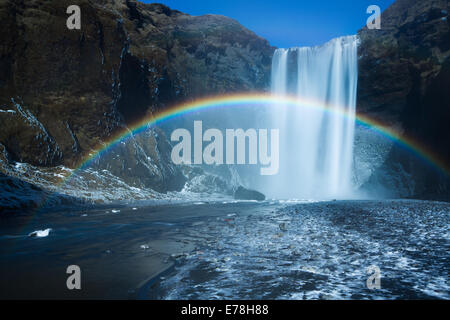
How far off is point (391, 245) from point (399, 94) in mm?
47950

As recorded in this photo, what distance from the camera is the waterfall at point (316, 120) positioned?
52.0 m

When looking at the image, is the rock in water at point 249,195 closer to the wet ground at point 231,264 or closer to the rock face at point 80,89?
the rock face at point 80,89

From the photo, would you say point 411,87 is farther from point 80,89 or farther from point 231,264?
point 231,264

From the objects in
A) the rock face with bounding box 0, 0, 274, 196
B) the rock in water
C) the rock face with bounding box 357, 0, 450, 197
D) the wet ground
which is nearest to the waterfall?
the rock face with bounding box 357, 0, 450, 197

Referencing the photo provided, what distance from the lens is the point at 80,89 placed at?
3169 centimetres

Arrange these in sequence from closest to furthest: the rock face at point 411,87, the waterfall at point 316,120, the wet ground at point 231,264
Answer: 1. the wet ground at point 231,264
2. the rock face at point 411,87
3. the waterfall at point 316,120

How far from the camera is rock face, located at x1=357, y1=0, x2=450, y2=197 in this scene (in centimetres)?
3812

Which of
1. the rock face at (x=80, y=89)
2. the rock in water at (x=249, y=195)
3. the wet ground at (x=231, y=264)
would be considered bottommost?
the rock in water at (x=249, y=195)

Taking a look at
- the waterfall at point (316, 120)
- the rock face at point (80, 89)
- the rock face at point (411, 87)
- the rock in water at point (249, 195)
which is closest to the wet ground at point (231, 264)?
the rock face at point (80, 89)

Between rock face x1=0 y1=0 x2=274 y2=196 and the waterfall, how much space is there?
2444 cm

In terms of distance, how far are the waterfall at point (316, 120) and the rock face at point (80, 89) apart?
24.4 m

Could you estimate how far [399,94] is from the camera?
151 ft
